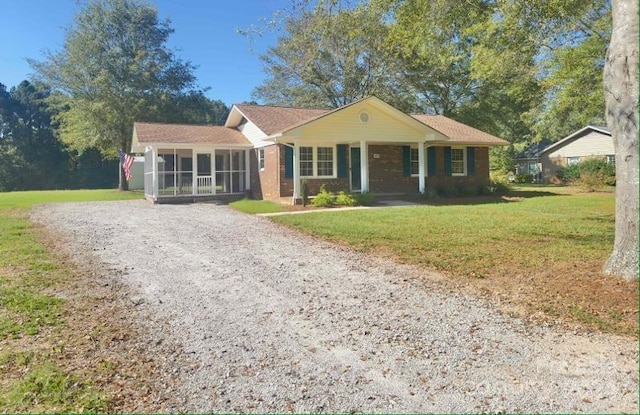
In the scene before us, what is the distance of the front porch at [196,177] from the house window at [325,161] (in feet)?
13.9

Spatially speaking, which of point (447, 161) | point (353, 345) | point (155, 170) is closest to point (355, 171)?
point (447, 161)

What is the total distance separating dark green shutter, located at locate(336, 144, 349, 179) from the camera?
18.8 m

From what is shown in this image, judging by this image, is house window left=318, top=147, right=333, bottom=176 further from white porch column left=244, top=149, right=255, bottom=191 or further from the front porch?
the front porch

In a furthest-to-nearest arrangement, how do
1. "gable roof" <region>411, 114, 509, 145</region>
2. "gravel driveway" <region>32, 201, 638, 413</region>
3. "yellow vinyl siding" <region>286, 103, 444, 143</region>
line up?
1. "gable roof" <region>411, 114, 509, 145</region>
2. "yellow vinyl siding" <region>286, 103, 444, 143</region>
3. "gravel driveway" <region>32, 201, 638, 413</region>

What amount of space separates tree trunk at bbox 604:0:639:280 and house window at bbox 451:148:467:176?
51.6ft

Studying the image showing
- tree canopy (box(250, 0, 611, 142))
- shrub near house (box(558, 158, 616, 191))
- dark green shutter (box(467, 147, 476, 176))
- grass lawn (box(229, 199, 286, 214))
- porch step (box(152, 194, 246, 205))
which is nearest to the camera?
tree canopy (box(250, 0, 611, 142))

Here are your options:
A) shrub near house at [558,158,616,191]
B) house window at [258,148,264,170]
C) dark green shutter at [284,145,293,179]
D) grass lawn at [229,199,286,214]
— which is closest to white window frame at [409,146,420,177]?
dark green shutter at [284,145,293,179]

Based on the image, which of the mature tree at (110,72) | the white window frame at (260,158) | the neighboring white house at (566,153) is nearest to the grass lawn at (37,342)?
the white window frame at (260,158)

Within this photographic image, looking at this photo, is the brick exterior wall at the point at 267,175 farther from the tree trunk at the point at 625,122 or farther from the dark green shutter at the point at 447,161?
the tree trunk at the point at 625,122

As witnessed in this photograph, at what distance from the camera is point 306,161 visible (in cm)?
1825

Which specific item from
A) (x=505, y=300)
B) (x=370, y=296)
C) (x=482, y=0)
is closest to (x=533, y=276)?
(x=505, y=300)

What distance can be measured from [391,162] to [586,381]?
16822mm

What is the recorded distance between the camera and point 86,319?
4.83m

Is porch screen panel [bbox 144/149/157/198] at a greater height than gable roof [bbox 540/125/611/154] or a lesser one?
lesser
